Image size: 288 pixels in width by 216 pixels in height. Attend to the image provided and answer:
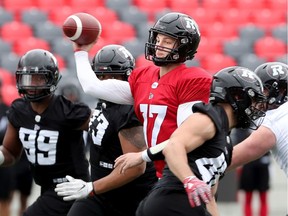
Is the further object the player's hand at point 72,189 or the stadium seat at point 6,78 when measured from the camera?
the stadium seat at point 6,78

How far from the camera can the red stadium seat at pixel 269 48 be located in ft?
43.8

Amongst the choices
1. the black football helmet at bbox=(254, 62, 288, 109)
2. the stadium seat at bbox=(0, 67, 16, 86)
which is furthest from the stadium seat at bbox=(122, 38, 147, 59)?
the black football helmet at bbox=(254, 62, 288, 109)

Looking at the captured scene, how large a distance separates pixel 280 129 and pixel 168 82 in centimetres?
75

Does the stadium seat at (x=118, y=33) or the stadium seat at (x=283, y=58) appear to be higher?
the stadium seat at (x=118, y=33)

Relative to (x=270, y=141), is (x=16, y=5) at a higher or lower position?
lower

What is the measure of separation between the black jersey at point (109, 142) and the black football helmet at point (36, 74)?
377 millimetres

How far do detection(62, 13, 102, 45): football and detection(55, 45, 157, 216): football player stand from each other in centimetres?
36

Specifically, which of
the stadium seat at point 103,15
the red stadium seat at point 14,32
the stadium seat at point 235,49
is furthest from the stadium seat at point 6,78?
the stadium seat at point 235,49

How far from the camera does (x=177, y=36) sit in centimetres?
456

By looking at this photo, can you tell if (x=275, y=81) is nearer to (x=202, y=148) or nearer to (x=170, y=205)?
(x=202, y=148)

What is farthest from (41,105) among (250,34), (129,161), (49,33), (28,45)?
(250,34)

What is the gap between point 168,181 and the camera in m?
4.07

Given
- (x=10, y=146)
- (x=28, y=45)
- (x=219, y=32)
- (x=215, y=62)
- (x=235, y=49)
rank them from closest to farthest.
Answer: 1. (x=10, y=146)
2. (x=215, y=62)
3. (x=28, y=45)
4. (x=235, y=49)
5. (x=219, y=32)

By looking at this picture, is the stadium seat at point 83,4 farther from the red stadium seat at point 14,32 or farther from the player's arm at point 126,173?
the player's arm at point 126,173
